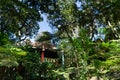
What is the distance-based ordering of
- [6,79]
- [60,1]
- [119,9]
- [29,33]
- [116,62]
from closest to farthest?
[116,62]
[6,79]
[119,9]
[60,1]
[29,33]

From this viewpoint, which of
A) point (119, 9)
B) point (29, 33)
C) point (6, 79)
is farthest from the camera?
point (29, 33)

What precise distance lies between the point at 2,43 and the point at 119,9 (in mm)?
10596

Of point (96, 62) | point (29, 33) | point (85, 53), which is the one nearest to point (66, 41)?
point (85, 53)

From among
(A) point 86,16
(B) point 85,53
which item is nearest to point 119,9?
(A) point 86,16

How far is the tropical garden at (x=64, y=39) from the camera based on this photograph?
11.8m

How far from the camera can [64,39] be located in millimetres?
15891

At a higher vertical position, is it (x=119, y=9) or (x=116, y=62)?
(x=119, y=9)

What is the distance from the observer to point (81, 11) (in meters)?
23.1

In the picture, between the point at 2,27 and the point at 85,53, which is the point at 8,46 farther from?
the point at 2,27

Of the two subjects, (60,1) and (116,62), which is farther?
(60,1)

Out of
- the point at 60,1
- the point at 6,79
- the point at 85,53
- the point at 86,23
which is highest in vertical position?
the point at 60,1

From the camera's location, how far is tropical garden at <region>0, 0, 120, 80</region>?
1184cm

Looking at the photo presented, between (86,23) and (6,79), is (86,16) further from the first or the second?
(6,79)

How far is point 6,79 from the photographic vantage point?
13.2 meters
